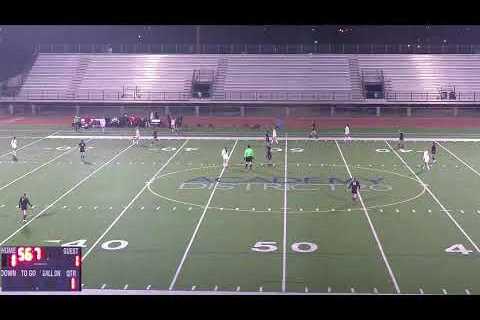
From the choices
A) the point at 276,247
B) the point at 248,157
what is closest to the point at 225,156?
the point at 248,157

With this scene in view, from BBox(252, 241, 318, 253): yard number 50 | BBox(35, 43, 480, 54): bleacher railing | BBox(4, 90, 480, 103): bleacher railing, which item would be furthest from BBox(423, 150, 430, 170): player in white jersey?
BBox(35, 43, 480, 54): bleacher railing

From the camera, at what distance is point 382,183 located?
70.6ft

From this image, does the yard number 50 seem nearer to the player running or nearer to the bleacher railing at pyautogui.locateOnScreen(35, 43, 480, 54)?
the player running

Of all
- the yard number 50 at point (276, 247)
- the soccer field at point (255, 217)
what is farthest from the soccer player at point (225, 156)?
the yard number 50 at point (276, 247)

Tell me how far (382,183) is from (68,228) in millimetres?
9135

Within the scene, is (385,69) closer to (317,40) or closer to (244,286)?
(317,40)

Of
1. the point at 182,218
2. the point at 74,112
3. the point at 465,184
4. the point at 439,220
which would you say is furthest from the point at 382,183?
the point at 74,112

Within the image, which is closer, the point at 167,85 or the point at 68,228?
the point at 68,228

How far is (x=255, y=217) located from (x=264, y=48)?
22275 millimetres

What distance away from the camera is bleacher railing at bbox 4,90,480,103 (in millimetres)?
37031
